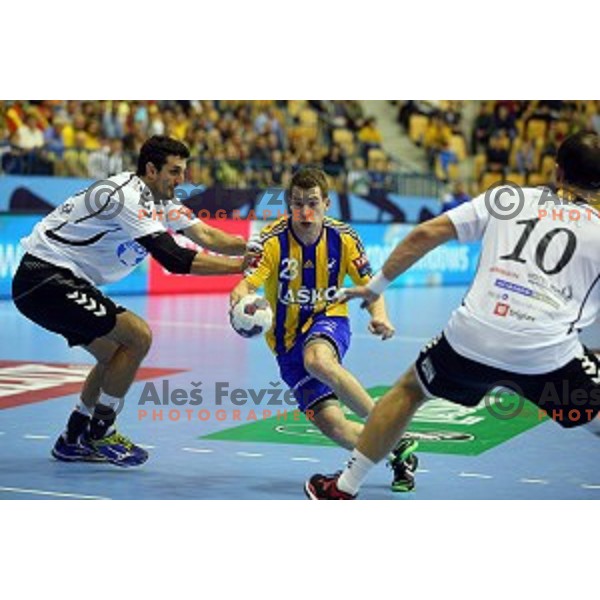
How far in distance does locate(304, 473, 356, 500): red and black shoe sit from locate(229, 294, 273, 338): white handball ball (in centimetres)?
90

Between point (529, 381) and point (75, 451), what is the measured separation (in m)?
3.19

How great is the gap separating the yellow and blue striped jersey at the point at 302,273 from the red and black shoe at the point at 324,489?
105 centimetres

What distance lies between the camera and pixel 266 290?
7043mm

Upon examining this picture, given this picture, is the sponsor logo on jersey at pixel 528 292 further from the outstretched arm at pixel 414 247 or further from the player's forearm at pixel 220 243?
the player's forearm at pixel 220 243

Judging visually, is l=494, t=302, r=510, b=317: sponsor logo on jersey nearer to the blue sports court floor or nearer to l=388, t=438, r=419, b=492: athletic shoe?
the blue sports court floor

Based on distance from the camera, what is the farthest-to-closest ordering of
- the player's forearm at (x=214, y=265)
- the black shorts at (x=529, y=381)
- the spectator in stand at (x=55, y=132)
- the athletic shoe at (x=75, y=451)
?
the spectator in stand at (x=55, y=132) → the athletic shoe at (x=75, y=451) → the player's forearm at (x=214, y=265) → the black shorts at (x=529, y=381)

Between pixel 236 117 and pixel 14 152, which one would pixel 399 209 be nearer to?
pixel 236 117

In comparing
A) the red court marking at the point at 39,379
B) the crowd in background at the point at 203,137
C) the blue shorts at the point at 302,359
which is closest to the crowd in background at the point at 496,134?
the crowd in background at the point at 203,137

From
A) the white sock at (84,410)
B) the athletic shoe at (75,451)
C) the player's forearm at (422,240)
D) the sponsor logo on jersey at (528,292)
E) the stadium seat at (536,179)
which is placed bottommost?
the stadium seat at (536,179)

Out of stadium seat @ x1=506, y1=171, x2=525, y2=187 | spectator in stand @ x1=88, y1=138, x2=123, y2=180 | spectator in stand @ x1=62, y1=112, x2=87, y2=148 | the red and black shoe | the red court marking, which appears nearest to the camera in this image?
the red and black shoe

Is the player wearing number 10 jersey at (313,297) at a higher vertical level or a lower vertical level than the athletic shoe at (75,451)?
higher

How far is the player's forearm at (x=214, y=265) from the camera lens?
6844 mm

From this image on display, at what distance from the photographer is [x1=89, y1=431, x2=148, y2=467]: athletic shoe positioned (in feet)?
23.4

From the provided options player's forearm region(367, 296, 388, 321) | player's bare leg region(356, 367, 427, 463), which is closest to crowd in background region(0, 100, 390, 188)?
player's forearm region(367, 296, 388, 321)
